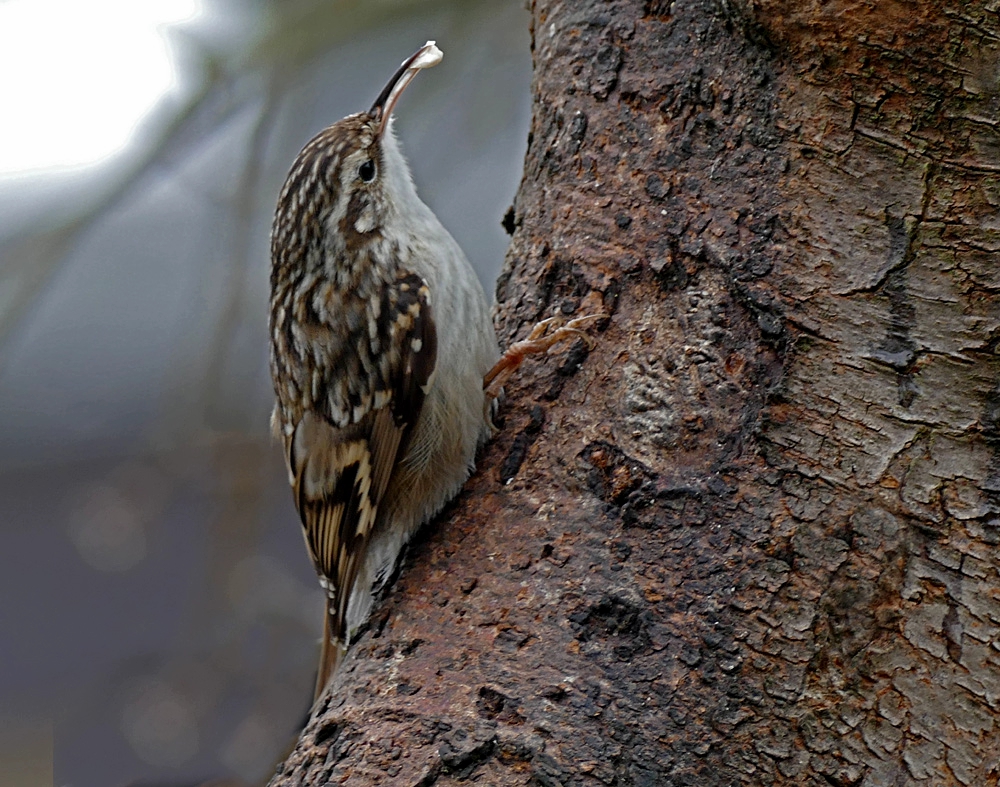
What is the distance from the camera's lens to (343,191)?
2.29 metres

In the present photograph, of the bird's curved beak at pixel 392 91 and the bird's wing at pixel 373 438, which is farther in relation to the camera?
the bird's curved beak at pixel 392 91

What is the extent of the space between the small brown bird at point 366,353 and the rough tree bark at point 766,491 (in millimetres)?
414

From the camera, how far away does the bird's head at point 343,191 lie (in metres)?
2.29

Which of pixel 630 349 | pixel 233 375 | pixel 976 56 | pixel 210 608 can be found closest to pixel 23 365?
pixel 233 375

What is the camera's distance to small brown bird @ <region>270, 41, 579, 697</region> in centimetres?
208

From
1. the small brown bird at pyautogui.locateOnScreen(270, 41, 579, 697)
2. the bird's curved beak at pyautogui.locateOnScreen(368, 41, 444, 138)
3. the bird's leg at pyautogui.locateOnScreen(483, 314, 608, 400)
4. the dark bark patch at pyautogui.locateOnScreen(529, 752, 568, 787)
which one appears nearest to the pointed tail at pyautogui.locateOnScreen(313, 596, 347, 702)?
the small brown bird at pyautogui.locateOnScreen(270, 41, 579, 697)

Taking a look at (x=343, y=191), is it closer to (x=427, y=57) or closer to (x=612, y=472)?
(x=427, y=57)

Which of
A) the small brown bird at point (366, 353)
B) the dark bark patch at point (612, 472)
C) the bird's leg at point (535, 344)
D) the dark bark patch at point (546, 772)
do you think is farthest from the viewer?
the small brown bird at point (366, 353)

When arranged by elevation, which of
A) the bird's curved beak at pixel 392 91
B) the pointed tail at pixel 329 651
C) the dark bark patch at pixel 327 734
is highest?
the bird's curved beak at pixel 392 91

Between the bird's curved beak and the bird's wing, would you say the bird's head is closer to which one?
the bird's curved beak

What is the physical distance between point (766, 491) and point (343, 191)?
128cm

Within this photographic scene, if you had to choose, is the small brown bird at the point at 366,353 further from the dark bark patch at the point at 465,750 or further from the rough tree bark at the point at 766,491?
the dark bark patch at the point at 465,750

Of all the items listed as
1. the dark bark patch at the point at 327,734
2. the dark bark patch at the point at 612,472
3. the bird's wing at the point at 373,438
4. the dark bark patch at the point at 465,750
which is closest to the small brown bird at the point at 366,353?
the bird's wing at the point at 373,438

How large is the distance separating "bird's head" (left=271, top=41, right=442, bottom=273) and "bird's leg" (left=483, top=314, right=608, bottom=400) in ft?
1.68
